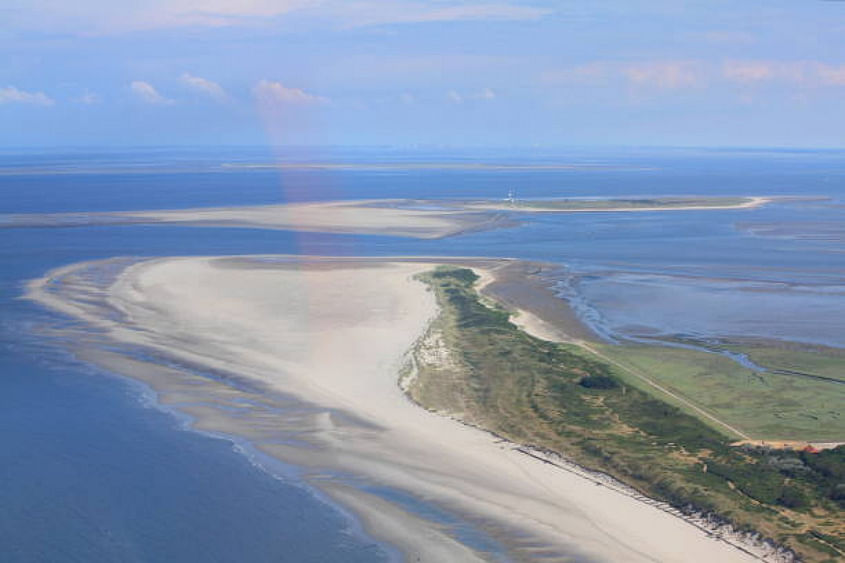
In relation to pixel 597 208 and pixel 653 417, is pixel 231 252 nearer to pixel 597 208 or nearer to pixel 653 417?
pixel 653 417

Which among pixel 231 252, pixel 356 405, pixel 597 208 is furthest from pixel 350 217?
pixel 356 405

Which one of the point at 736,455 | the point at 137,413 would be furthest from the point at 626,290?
the point at 137,413

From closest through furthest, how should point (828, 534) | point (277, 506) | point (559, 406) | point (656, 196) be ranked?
point (828, 534), point (277, 506), point (559, 406), point (656, 196)

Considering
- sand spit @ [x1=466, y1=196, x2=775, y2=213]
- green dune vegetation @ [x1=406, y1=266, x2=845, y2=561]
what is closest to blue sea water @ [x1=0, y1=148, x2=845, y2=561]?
sand spit @ [x1=466, y1=196, x2=775, y2=213]

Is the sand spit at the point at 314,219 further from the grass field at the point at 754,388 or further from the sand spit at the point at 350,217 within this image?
the grass field at the point at 754,388

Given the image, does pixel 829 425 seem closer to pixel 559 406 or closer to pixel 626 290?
pixel 559 406

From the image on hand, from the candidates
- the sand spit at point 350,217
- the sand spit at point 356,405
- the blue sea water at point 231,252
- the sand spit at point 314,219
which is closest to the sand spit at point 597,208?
the sand spit at point 350,217

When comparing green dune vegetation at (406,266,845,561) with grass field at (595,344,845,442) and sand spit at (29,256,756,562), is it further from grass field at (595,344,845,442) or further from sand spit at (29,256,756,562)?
sand spit at (29,256,756,562)
